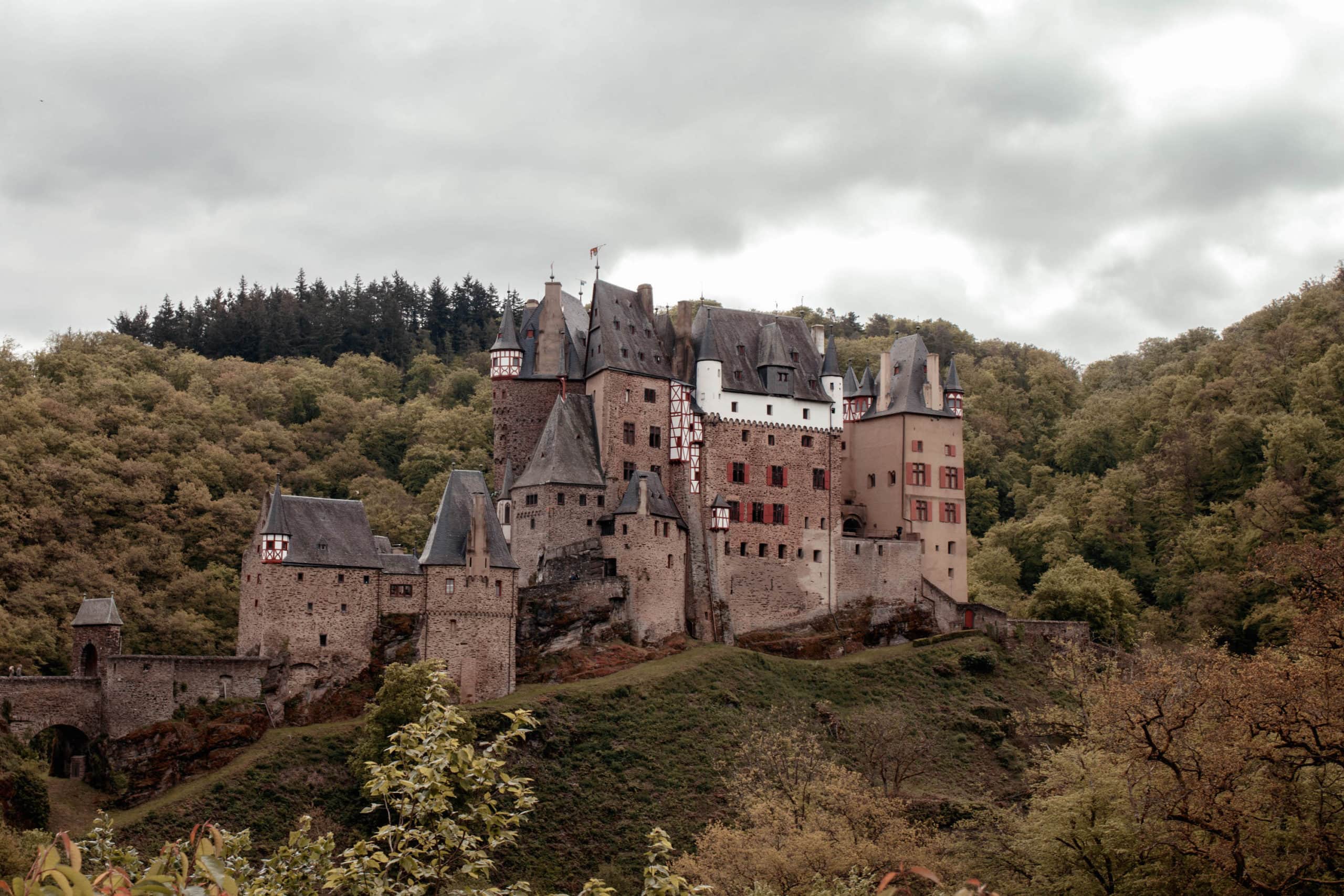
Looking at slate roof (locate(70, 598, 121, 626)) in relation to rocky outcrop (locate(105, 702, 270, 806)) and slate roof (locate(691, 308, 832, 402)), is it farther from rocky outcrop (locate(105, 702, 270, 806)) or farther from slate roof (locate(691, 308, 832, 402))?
slate roof (locate(691, 308, 832, 402))

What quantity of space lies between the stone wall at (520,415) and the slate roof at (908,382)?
47.9 ft

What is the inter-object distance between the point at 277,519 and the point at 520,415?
44.5ft

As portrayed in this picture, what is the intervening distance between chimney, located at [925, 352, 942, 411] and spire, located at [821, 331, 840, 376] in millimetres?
4199

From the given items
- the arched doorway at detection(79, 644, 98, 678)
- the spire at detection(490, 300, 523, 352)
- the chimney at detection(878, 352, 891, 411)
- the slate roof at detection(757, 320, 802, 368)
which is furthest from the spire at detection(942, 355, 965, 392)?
the arched doorway at detection(79, 644, 98, 678)

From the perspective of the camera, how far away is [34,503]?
6378cm

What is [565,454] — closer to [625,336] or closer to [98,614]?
[625,336]

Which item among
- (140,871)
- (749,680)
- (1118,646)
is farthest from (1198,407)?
(140,871)

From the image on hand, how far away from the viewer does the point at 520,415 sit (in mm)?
64125

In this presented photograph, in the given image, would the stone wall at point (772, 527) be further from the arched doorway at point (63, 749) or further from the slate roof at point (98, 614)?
the arched doorway at point (63, 749)

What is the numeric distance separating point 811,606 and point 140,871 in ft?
162

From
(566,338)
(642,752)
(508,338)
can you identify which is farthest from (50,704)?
(566,338)

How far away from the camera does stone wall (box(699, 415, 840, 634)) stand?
64.6 m

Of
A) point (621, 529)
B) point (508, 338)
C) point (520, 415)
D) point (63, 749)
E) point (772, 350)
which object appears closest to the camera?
point (63, 749)

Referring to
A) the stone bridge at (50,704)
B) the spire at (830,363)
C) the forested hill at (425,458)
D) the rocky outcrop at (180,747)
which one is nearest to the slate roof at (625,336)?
the spire at (830,363)
